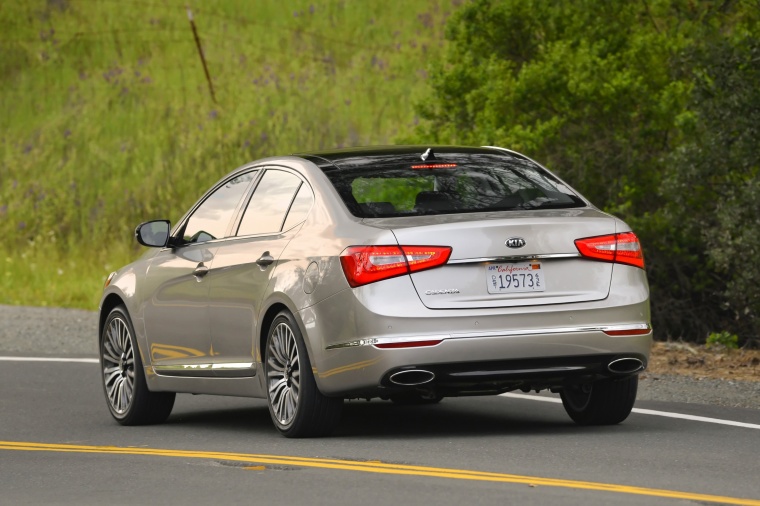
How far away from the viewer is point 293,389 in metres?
9.44

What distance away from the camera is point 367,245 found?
8859 millimetres

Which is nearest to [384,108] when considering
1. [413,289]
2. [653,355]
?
[653,355]

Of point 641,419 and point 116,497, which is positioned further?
point 641,419

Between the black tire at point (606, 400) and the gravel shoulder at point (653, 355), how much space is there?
1.71 metres

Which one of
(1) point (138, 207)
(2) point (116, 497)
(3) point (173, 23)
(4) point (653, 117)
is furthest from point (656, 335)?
(3) point (173, 23)

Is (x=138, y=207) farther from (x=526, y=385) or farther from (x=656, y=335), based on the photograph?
(x=526, y=385)

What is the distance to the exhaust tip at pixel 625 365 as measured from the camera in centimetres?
920

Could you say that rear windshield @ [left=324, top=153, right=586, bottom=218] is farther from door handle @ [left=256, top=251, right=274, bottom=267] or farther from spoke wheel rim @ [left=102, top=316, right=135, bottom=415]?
spoke wheel rim @ [left=102, top=316, right=135, bottom=415]

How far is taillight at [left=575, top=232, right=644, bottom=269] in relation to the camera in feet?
29.9

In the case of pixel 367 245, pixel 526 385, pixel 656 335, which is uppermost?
pixel 367 245

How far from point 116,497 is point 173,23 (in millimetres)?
41189

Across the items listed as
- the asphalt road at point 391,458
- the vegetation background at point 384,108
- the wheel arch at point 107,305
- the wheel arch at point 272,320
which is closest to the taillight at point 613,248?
the asphalt road at point 391,458

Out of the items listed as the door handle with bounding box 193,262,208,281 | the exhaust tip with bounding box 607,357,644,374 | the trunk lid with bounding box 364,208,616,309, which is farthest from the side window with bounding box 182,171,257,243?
the exhaust tip with bounding box 607,357,644,374

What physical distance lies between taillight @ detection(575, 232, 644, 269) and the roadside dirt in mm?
4422
